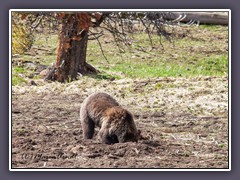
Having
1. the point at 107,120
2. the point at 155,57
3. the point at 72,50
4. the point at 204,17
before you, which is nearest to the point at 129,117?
the point at 107,120

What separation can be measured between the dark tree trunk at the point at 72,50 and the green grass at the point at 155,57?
57 mm

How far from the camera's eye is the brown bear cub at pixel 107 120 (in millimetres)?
12836

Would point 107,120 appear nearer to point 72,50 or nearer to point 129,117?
point 129,117

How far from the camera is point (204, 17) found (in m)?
13.5

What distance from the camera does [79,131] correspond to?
43.6ft

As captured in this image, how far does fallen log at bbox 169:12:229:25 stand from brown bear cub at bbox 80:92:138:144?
917 millimetres

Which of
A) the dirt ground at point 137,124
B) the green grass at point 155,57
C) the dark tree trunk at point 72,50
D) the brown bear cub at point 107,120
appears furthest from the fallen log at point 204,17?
the brown bear cub at point 107,120

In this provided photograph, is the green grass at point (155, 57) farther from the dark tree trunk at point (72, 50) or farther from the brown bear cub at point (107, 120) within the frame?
the brown bear cub at point (107, 120)

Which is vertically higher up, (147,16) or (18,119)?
(147,16)

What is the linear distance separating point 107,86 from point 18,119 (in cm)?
92

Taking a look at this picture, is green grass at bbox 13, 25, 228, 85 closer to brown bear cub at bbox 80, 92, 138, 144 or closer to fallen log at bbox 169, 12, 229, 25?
fallen log at bbox 169, 12, 229, 25
